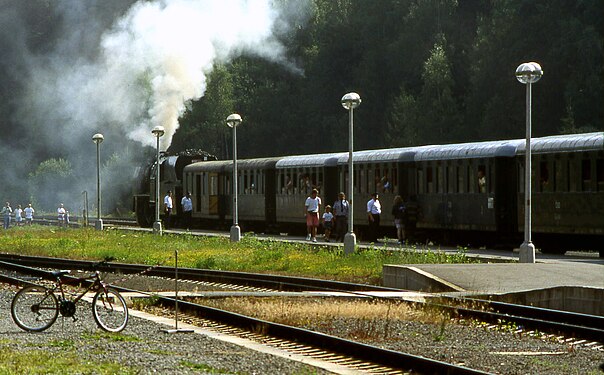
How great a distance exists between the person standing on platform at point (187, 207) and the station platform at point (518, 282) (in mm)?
31122

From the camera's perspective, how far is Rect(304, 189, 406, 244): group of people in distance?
123 ft

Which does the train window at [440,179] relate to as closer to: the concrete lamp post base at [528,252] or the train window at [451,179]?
the train window at [451,179]

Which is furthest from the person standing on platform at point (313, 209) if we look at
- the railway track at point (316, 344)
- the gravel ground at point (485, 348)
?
the gravel ground at point (485, 348)

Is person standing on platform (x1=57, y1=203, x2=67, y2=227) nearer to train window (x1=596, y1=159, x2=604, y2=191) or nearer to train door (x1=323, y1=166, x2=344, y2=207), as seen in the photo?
train door (x1=323, y1=166, x2=344, y2=207)

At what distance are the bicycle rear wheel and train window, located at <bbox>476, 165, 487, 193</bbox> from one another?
67.3 feet

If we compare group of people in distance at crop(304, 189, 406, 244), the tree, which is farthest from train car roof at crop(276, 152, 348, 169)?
the tree

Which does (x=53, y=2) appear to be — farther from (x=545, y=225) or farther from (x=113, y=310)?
(x=113, y=310)

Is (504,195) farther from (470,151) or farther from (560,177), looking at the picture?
(560,177)

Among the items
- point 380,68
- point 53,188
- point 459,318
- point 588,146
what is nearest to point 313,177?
point 588,146

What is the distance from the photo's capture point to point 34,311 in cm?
1634

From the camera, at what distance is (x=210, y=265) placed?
102 ft

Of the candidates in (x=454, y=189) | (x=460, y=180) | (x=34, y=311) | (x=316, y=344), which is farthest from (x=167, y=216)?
(x=316, y=344)

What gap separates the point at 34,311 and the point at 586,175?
707 inches

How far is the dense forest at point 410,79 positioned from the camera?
6366cm
